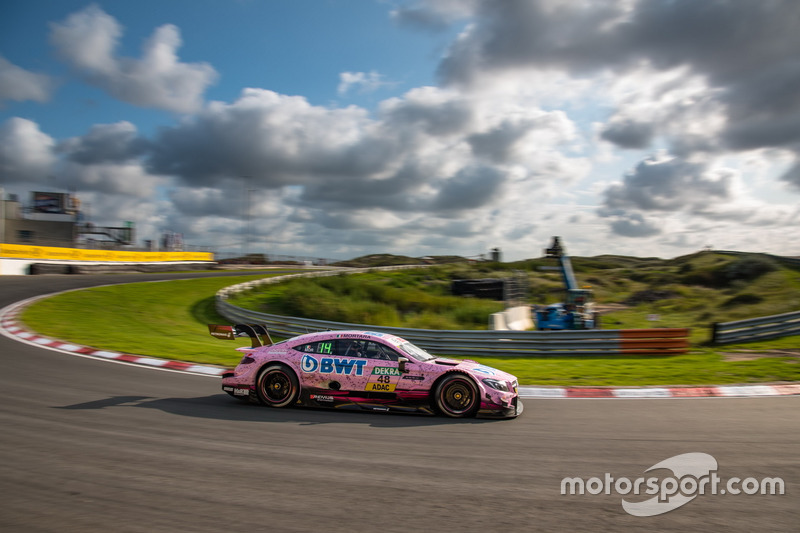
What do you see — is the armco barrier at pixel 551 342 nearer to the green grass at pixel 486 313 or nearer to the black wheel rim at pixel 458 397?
the green grass at pixel 486 313

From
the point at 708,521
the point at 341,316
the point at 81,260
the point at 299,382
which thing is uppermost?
the point at 81,260

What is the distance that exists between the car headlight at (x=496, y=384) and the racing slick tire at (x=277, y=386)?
2.90 meters

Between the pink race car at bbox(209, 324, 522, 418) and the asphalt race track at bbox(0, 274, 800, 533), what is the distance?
31 centimetres

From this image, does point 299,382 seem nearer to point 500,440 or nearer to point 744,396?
point 500,440

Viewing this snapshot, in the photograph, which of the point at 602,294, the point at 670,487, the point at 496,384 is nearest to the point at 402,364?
the point at 496,384

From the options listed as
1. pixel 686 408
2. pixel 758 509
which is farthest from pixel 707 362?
pixel 758 509

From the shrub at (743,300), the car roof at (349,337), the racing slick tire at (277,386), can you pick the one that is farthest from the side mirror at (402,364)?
the shrub at (743,300)

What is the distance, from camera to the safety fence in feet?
52.4

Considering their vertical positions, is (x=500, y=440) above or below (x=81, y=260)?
below

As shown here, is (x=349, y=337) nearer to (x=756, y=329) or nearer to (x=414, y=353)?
(x=414, y=353)

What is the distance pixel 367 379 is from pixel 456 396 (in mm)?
1366

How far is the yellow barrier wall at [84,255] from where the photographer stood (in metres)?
30.5

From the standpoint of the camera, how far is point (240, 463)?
535 cm

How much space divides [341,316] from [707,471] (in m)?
16.2
